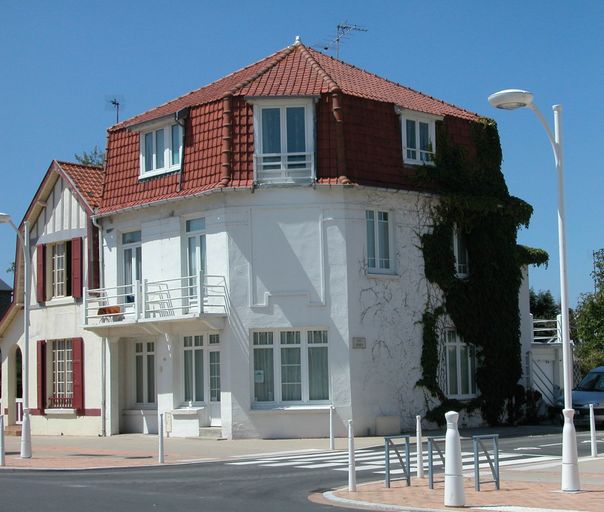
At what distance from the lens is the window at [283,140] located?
26.7 metres

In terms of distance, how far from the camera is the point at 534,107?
14109mm

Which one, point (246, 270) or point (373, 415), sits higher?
point (246, 270)

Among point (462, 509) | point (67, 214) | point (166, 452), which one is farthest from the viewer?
point (67, 214)

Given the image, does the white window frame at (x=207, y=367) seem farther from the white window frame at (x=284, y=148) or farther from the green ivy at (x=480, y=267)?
the green ivy at (x=480, y=267)

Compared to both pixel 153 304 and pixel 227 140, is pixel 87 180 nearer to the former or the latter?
pixel 153 304

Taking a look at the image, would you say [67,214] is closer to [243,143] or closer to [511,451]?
[243,143]

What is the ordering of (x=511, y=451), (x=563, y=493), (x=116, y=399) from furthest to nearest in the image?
(x=116, y=399), (x=511, y=451), (x=563, y=493)

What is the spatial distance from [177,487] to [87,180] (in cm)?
1844

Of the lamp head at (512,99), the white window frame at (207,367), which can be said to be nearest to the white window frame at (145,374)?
the white window frame at (207,367)

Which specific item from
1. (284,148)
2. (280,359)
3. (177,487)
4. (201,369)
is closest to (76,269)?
(201,369)

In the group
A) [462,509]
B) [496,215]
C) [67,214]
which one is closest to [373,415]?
[496,215]

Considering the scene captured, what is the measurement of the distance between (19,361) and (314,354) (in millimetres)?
17163

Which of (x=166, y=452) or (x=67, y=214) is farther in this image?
(x=67, y=214)

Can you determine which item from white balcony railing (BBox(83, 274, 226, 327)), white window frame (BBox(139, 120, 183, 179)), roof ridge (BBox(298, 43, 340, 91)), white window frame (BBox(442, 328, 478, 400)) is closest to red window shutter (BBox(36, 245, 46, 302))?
white balcony railing (BBox(83, 274, 226, 327))
